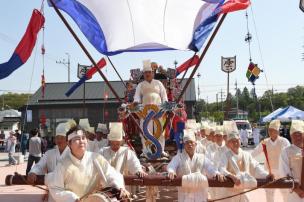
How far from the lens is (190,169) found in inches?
193

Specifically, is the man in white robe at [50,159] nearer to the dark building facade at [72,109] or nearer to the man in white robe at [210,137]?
the man in white robe at [210,137]

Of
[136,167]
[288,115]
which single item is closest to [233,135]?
[136,167]

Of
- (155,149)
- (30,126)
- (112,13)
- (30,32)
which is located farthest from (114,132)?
(30,126)

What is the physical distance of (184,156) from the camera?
16.5 feet

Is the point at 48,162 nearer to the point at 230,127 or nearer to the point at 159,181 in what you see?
the point at 159,181

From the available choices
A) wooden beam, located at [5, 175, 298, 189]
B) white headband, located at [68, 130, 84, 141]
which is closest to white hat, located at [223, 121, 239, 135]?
wooden beam, located at [5, 175, 298, 189]

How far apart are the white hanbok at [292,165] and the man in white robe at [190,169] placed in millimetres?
928

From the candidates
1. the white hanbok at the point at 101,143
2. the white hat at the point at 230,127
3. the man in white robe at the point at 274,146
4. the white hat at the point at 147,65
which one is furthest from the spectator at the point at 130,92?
the white hat at the point at 230,127

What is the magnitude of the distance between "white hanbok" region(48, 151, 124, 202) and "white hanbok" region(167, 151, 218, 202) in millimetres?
1113

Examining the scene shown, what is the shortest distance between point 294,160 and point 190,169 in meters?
1.30

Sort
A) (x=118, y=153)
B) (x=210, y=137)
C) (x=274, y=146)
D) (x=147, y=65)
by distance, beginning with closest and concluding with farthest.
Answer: (x=118, y=153) < (x=274, y=146) < (x=147, y=65) < (x=210, y=137)

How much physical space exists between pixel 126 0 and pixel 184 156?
17.9 ft

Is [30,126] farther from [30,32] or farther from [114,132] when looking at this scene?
[114,132]

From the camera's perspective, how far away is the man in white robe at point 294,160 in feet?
15.8
